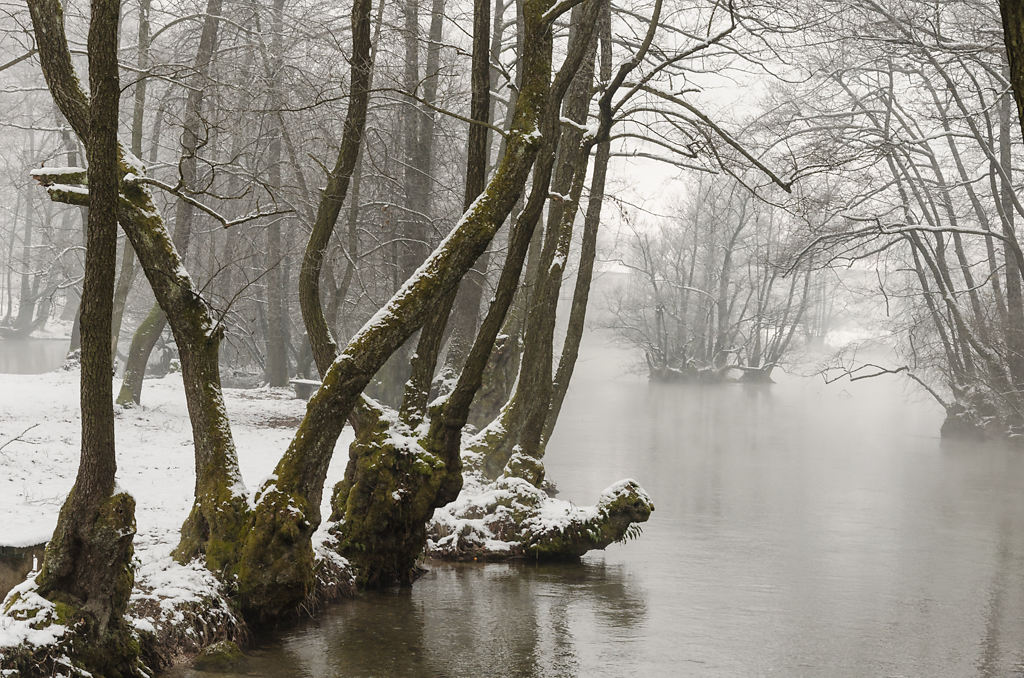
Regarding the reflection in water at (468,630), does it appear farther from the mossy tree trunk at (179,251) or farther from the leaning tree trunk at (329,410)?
the mossy tree trunk at (179,251)

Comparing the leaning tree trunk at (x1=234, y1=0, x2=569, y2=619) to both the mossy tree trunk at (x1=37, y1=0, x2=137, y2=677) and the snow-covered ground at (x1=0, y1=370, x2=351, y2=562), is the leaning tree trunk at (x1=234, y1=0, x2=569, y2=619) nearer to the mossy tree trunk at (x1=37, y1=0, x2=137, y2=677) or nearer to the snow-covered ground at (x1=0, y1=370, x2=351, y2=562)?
the snow-covered ground at (x1=0, y1=370, x2=351, y2=562)

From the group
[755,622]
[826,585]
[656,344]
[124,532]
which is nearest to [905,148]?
[826,585]

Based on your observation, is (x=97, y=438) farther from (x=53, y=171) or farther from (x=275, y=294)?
(x=275, y=294)

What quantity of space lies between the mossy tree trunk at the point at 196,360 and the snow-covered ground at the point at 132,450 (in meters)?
0.97

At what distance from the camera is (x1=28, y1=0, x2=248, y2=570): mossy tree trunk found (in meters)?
7.28

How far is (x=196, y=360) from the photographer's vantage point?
756cm

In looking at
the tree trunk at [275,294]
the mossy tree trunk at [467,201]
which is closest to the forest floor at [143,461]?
the mossy tree trunk at [467,201]

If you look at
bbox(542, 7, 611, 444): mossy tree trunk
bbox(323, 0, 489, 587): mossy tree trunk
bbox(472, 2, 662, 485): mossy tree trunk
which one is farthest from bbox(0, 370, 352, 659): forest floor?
bbox(542, 7, 611, 444): mossy tree trunk

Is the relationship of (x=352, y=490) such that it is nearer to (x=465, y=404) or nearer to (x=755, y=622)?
(x=465, y=404)

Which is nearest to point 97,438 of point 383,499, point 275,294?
point 383,499

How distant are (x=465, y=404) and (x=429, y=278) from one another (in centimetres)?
190

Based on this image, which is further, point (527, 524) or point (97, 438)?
point (527, 524)

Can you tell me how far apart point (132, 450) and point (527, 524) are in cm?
562

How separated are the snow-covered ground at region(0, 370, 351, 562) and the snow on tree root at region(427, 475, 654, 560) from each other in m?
1.51
